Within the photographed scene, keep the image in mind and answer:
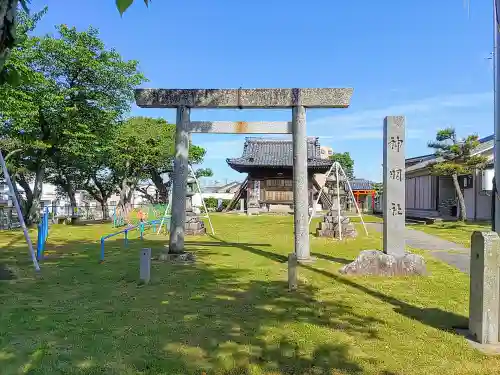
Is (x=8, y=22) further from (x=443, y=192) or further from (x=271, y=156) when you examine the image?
(x=271, y=156)

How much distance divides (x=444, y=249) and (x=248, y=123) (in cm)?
761

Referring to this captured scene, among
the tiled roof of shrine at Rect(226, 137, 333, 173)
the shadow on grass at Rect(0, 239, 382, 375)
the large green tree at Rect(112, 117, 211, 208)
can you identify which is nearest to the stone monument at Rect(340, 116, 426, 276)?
the shadow on grass at Rect(0, 239, 382, 375)

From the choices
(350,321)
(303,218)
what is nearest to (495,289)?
(350,321)

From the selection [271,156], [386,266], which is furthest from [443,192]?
[386,266]

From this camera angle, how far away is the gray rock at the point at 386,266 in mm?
8297

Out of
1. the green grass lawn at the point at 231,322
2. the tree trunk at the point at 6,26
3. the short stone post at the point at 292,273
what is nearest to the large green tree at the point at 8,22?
the tree trunk at the point at 6,26

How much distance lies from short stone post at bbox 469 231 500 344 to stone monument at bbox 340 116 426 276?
152 inches

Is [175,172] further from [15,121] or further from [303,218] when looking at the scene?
[15,121]

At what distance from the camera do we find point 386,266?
327 inches

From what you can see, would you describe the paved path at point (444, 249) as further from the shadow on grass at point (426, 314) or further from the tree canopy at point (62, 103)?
the tree canopy at point (62, 103)

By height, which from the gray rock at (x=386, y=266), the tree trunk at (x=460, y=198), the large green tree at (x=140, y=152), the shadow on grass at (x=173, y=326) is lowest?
the shadow on grass at (x=173, y=326)

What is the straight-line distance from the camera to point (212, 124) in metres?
10.5

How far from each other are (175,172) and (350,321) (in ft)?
21.1

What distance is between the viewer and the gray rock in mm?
8297
